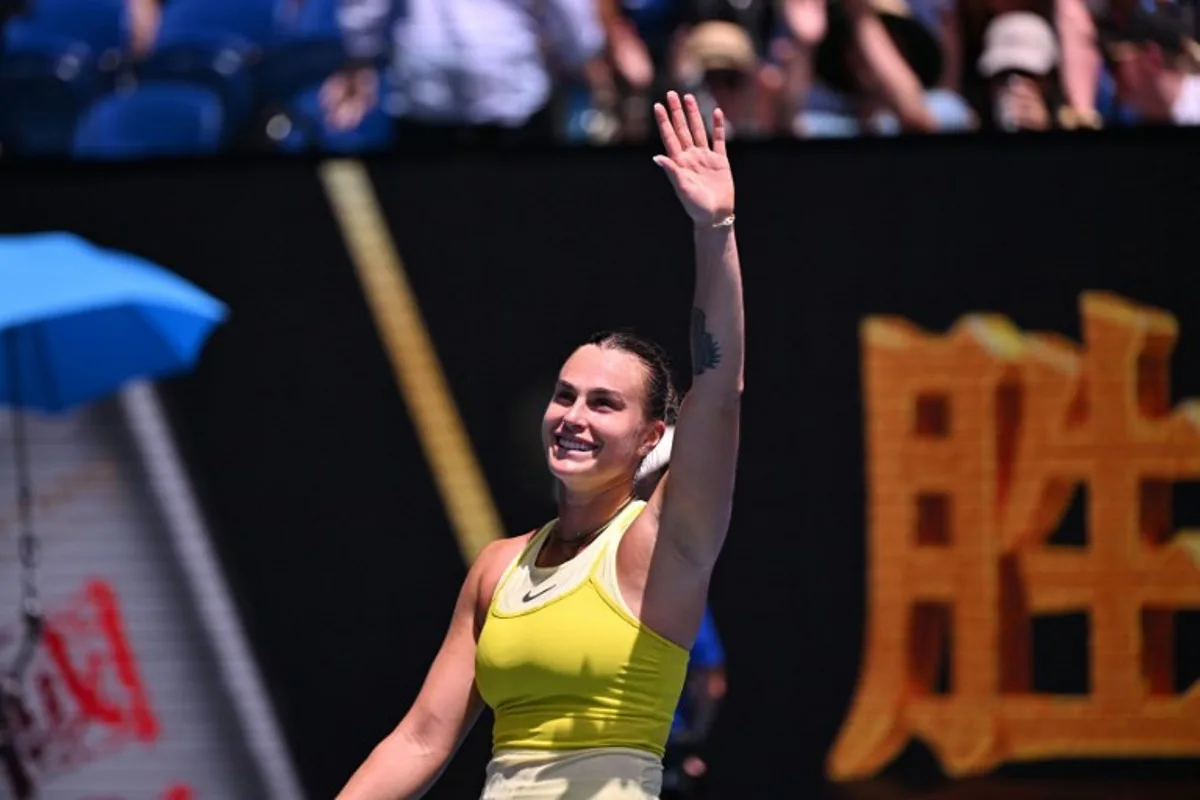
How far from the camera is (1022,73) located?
24.3 feet

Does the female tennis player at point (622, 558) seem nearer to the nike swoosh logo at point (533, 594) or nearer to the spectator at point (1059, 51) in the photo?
the nike swoosh logo at point (533, 594)

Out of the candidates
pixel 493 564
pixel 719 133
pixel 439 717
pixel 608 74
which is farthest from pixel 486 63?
pixel 719 133

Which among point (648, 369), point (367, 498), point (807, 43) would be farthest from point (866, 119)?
point (648, 369)

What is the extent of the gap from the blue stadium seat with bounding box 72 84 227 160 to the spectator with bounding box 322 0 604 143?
0.75 meters

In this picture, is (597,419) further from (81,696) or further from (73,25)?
(73,25)

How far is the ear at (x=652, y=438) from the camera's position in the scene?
359 centimetres

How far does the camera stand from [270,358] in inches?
308

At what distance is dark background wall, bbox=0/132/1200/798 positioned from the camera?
738 centimetres

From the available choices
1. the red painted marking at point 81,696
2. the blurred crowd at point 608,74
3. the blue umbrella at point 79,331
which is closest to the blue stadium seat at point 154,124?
the blurred crowd at point 608,74

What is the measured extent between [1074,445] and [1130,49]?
1.44 m

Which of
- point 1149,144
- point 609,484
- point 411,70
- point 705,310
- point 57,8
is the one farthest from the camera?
point 57,8

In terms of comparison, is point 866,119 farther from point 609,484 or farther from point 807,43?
point 609,484

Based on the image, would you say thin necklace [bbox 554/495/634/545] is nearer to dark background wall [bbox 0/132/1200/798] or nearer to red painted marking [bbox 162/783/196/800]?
dark background wall [bbox 0/132/1200/798]

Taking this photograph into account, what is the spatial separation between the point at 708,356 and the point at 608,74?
15.1 feet
